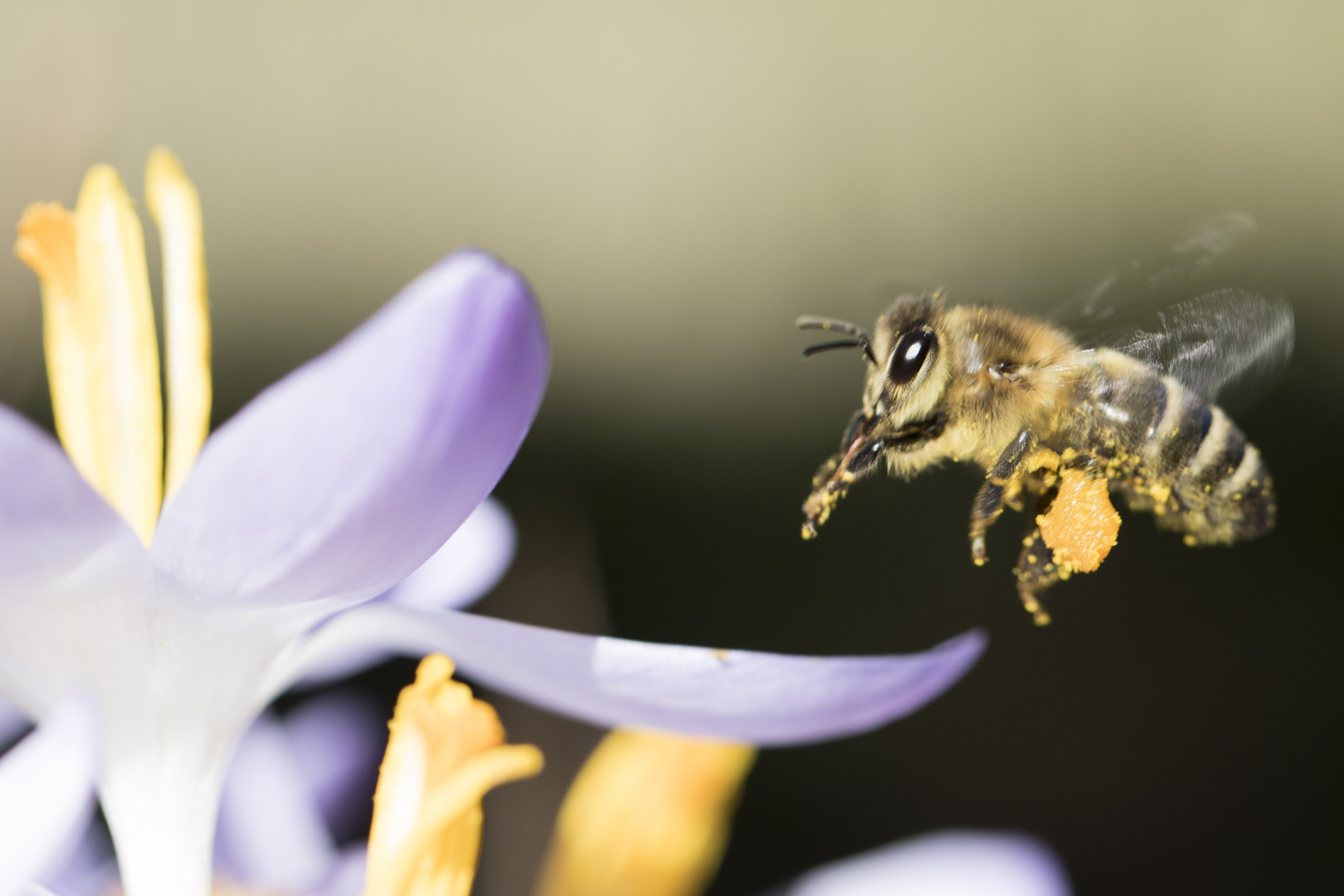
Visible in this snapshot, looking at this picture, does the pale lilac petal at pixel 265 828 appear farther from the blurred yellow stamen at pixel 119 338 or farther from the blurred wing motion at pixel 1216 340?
the blurred wing motion at pixel 1216 340

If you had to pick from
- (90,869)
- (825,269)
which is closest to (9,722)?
A: (90,869)

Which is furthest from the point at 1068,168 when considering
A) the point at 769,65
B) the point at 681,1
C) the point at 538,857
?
the point at 538,857

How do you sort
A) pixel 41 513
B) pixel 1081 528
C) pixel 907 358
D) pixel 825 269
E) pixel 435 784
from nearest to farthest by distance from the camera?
pixel 41 513, pixel 435 784, pixel 1081 528, pixel 907 358, pixel 825 269

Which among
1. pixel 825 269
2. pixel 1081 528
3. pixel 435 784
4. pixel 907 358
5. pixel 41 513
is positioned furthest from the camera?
pixel 825 269

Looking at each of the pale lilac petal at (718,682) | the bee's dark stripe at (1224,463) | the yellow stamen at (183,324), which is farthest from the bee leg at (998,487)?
the yellow stamen at (183,324)

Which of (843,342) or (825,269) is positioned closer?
(843,342)

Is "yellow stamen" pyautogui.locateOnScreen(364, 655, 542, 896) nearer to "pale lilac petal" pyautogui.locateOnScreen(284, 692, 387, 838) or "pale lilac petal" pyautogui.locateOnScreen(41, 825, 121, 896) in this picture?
"pale lilac petal" pyautogui.locateOnScreen(41, 825, 121, 896)

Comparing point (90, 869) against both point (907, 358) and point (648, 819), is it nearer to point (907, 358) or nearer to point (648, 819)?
point (648, 819)
